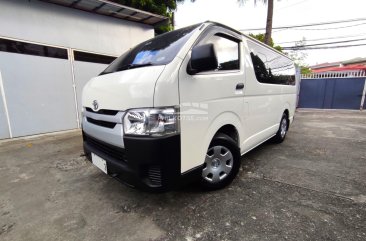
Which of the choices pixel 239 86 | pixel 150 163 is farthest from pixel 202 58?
pixel 150 163

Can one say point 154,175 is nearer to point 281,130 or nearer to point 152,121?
point 152,121

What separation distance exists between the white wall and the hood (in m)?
4.43

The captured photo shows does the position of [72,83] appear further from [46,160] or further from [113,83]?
[113,83]

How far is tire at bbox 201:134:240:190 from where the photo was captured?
7.22 feet

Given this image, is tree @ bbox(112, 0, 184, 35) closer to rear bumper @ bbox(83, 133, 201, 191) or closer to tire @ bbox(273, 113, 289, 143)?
tire @ bbox(273, 113, 289, 143)

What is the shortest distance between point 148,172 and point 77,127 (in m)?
5.20

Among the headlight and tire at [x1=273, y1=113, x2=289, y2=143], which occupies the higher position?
the headlight

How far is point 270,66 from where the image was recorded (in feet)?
11.1

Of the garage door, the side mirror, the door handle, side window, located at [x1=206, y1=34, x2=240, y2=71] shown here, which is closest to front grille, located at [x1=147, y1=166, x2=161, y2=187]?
the side mirror

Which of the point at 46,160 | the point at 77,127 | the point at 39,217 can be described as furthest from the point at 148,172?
the point at 77,127

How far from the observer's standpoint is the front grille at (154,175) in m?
1.63

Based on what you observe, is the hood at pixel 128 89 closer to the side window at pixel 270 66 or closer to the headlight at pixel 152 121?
the headlight at pixel 152 121

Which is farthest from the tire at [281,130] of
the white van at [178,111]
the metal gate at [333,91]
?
the metal gate at [333,91]

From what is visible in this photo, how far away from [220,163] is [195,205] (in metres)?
0.57
